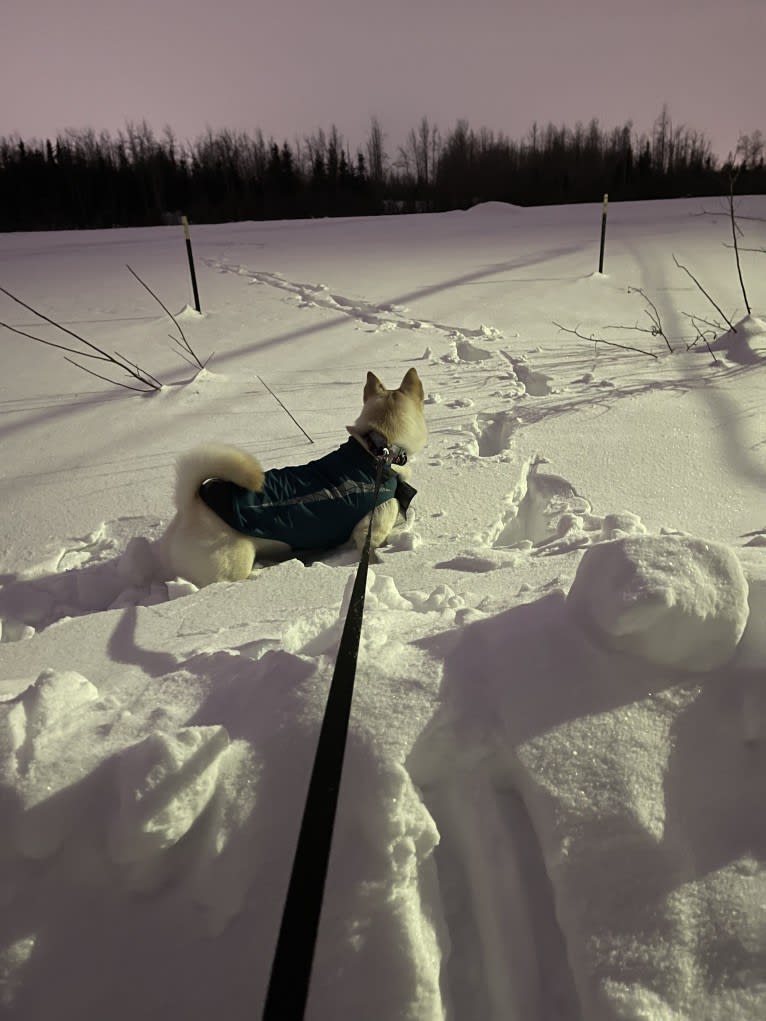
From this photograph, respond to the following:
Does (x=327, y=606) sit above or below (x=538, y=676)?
below

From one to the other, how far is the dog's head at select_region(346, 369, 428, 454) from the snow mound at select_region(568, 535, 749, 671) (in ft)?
5.85

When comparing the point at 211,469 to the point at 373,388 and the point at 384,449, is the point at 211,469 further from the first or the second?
the point at 373,388

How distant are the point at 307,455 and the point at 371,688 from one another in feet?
8.29

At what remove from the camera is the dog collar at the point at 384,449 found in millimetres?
2701

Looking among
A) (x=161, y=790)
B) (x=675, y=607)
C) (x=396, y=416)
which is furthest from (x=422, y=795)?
(x=396, y=416)

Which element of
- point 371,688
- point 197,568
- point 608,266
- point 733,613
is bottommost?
point 197,568

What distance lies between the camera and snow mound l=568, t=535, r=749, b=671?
104cm

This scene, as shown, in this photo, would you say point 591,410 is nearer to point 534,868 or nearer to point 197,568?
point 197,568

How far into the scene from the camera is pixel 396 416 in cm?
286

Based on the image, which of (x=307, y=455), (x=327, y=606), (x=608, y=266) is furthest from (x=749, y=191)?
(x=327, y=606)

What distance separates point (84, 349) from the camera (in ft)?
18.8

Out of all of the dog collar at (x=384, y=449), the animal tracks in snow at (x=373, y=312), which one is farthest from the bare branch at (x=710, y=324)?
the dog collar at (x=384, y=449)

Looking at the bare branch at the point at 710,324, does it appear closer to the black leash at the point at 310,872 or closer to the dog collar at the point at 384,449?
the dog collar at the point at 384,449

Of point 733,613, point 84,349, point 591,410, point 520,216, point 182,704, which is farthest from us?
point 520,216
